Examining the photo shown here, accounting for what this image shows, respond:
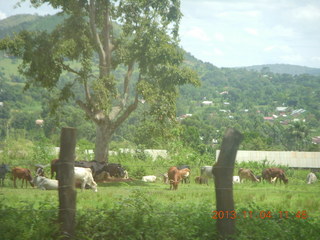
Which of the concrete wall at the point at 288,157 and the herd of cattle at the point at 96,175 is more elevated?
the concrete wall at the point at 288,157

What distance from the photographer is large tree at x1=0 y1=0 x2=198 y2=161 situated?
22.9 metres

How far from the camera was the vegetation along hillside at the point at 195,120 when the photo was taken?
28.7 metres

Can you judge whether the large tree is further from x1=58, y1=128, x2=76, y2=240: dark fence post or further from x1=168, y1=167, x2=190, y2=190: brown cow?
x1=58, y1=128, x2=76, y2=240: dark fence post

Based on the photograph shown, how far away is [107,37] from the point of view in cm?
2517

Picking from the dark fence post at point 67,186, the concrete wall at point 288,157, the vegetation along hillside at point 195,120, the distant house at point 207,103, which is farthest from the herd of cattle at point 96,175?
the distant house at point 207,103

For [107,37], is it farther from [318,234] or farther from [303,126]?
[303,126]

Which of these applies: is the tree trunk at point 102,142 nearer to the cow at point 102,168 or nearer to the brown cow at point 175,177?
the cow at point 102,168

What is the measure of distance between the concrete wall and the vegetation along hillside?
5.54 m

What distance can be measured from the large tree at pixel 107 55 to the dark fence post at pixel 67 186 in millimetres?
15679

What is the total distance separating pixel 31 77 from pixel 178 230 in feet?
59.8

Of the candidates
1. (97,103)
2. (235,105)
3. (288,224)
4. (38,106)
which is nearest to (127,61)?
(97,103)

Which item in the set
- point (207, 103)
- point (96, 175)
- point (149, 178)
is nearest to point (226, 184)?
point (96, 175)

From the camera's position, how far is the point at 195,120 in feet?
287

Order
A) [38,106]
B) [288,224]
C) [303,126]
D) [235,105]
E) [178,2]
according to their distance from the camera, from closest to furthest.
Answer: [288,224] → [178,2] → [303,126] → [38,106] → [235,105]
